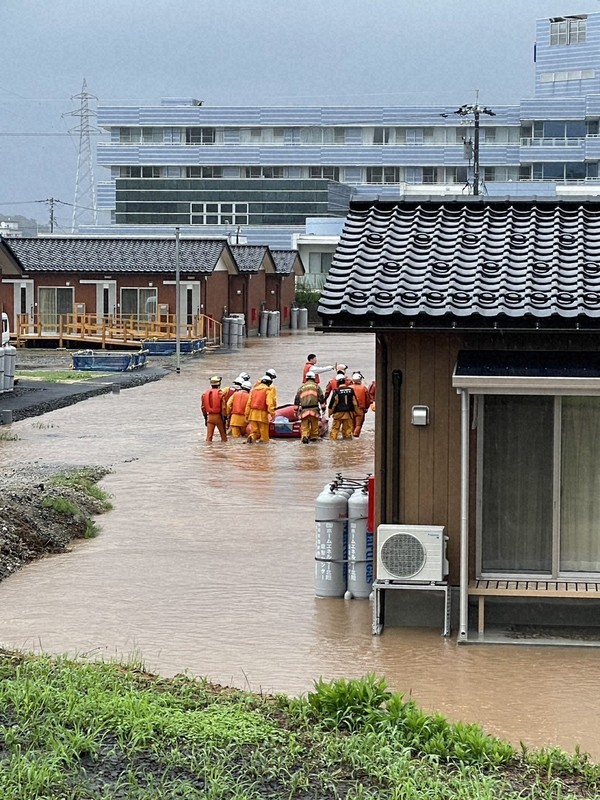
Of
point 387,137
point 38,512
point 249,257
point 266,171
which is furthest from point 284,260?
point 38,512

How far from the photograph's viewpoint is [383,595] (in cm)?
1255

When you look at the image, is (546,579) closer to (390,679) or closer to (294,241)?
(390,679)

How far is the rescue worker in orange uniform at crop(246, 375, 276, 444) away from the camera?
27922mm

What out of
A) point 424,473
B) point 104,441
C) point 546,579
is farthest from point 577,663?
point 104,441

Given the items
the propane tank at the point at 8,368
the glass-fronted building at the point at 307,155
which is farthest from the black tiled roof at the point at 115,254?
the glass-fronted building at the point at 307,155

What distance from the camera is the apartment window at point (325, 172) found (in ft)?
410

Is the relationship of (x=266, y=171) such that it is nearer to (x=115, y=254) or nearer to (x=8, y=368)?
(x=115, y=254)

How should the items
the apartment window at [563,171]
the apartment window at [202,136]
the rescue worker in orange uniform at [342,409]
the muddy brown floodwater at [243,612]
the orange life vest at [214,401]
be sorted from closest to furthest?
the muddy brown floodwater at [243,612], the orange life vest at [214,401], the rescue worker in orange uniform at [342,409], the apartment window at [563,171], the apartment window at [202,136]

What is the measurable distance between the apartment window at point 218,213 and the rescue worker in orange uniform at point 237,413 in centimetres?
8934

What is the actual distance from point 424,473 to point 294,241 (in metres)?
78.2

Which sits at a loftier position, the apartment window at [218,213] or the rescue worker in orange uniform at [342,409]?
the apartment window at [218,213]

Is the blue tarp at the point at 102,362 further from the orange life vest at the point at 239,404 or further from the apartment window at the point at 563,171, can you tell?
the apartment window at the point at 563,171

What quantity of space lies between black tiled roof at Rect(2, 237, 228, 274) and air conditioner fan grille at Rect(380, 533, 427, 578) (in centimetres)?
4721

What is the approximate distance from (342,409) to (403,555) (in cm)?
1618
